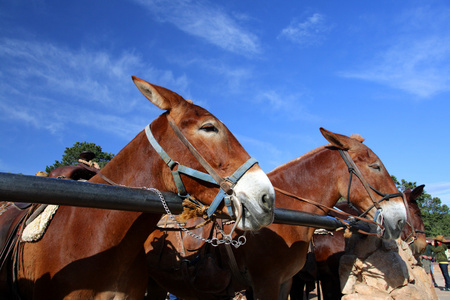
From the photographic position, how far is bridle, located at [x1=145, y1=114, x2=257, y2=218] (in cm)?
239

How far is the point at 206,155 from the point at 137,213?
27.9 inches

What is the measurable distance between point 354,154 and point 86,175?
3.69 metres

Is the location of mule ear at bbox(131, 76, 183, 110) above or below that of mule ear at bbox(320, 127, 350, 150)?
below

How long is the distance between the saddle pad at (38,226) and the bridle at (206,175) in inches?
40.2

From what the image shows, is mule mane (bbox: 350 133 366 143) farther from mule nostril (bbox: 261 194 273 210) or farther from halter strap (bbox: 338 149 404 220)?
mule nostril (bbox: 261 194 273 210)

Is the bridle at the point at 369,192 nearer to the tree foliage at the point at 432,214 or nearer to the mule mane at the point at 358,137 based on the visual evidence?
the mule mane at the point at 358,137

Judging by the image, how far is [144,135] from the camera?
2.93 m

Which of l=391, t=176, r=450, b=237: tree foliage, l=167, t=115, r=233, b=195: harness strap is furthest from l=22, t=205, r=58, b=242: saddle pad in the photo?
l=391, t=176, r=450, b=237: tree foliage

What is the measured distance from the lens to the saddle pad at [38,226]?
2744 mm

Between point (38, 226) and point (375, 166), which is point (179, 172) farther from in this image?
point (375, 166)

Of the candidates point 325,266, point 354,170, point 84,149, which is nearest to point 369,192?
point 354,170

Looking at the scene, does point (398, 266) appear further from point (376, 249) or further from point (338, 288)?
point (338, 288)

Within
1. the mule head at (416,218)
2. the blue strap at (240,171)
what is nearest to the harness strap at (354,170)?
the blue strap at (240,171)

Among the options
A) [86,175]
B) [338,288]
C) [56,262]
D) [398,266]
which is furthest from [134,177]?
[338,288]
